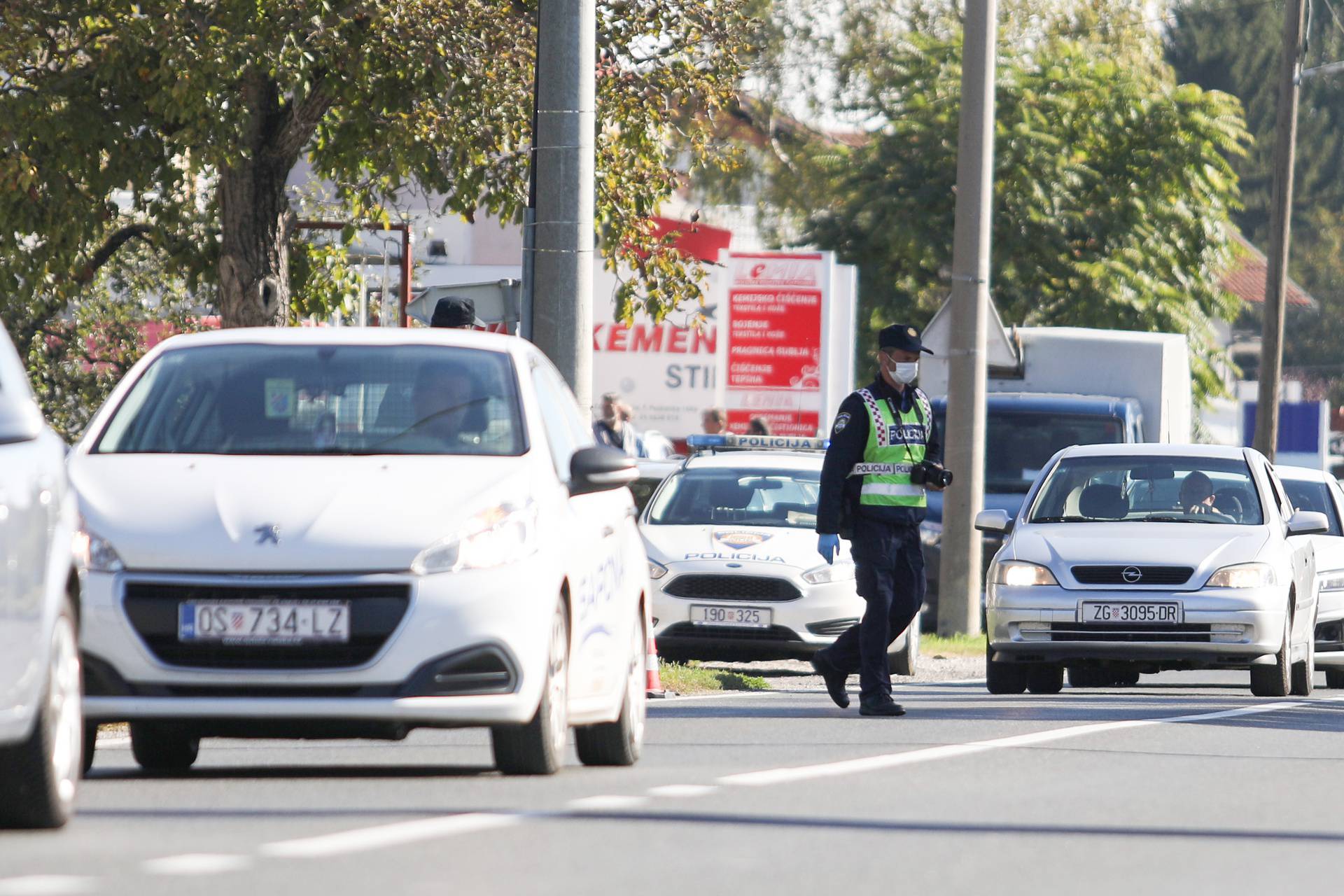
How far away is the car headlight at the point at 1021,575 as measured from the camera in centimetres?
1563

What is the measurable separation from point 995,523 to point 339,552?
8452mm

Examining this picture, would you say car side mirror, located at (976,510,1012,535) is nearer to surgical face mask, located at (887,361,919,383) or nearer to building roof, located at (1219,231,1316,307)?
surgical face mask, located at (887,361,919,383)

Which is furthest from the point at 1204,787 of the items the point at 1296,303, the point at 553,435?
the point at 1296,303

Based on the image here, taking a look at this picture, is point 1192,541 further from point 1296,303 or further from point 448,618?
point 1296,303

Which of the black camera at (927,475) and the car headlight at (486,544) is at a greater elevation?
the car headlight at (486,544)

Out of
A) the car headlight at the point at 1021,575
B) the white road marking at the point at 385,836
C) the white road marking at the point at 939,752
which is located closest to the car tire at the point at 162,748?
the white road marking at the point at 939,752

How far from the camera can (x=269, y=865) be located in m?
6.52

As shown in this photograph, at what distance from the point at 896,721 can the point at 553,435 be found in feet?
12.4

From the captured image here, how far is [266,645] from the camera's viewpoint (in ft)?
27.5

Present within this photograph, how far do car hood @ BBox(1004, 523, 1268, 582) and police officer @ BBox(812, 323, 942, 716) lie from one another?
8.68 feet

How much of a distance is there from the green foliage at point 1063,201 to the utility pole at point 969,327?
649 inches

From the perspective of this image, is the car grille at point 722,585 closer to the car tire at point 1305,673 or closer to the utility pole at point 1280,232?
the car tire at point 1305,673

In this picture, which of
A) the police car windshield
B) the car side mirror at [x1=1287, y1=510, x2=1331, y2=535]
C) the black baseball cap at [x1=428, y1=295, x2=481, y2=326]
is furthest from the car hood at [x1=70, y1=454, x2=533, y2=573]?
the police car windshield

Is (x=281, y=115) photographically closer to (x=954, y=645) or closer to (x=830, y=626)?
(x=830, y=626)
